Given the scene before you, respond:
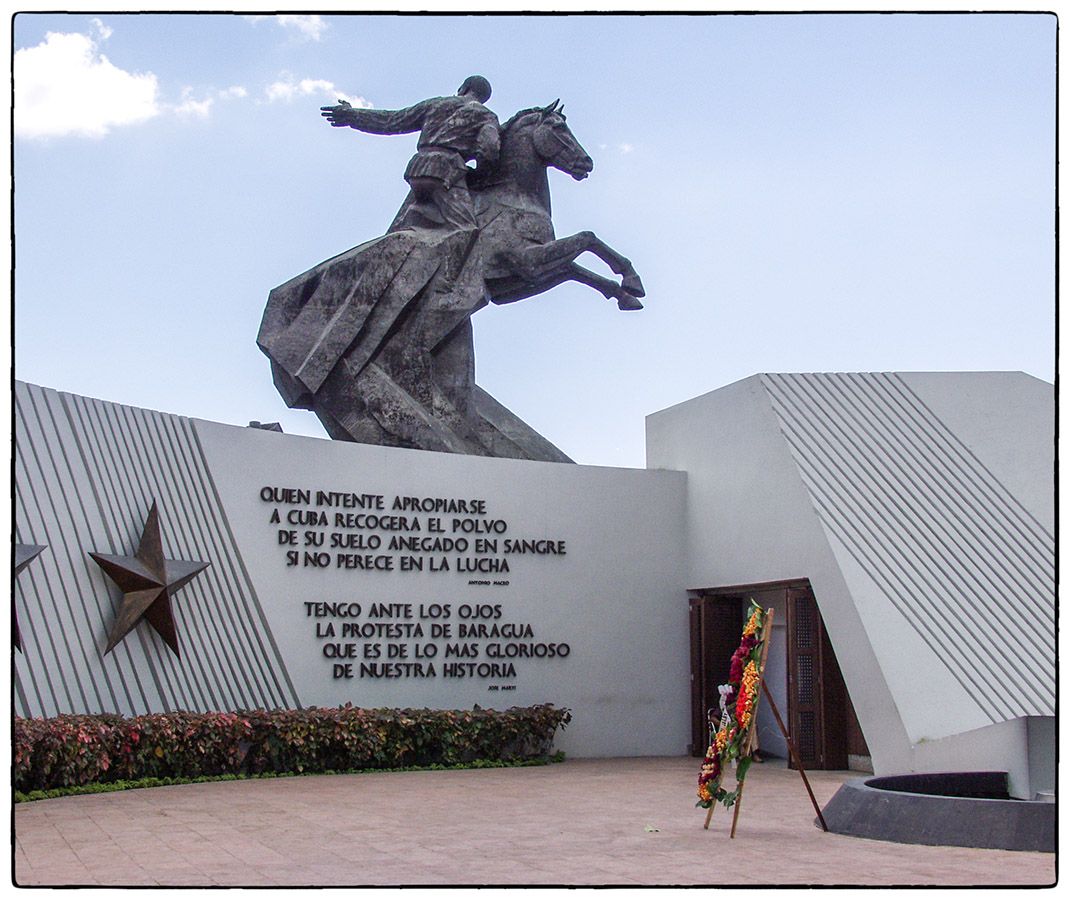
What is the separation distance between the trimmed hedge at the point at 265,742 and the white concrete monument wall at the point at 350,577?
18.6 inches

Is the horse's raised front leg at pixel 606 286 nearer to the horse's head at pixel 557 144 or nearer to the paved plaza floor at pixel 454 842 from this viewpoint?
the horse's head at pixel 557 144

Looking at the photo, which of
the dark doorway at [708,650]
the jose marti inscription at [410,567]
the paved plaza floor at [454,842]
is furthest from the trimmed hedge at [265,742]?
the dark doorway at [708,650]

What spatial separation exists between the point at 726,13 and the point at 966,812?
463 centimetres

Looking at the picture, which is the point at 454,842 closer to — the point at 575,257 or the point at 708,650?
the point at 708,650

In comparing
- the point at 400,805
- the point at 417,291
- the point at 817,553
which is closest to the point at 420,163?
the point at 417,291

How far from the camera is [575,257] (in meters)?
16.4

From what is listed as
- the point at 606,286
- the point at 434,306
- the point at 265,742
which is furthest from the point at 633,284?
the point at 265,742

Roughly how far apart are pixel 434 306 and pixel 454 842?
8493 mm

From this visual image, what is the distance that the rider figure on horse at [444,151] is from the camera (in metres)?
15.6

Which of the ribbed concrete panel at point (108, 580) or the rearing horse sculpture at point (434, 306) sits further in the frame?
the rearing horse sculpture at point (434, 306)

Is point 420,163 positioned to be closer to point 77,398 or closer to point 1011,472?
point 77,398

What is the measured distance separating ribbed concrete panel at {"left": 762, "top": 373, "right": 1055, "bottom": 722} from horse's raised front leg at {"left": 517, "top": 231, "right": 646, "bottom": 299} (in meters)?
2.84

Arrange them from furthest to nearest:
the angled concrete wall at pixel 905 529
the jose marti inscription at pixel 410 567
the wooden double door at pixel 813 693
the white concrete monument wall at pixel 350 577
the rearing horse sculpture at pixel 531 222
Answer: the rearing horse sculpture at pixel 531 222 → the jose marti inscription at pixel 410 567 → the wooden double door at pixel 813 693 → the angled concrete wall at pixel 905 529 → the white concrete monument wall at pixel 350 577

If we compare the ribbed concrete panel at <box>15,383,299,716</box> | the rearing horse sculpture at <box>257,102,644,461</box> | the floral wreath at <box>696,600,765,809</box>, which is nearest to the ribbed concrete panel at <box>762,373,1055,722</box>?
the rearing horse sculpture at <box>257,102,644,461</box>
